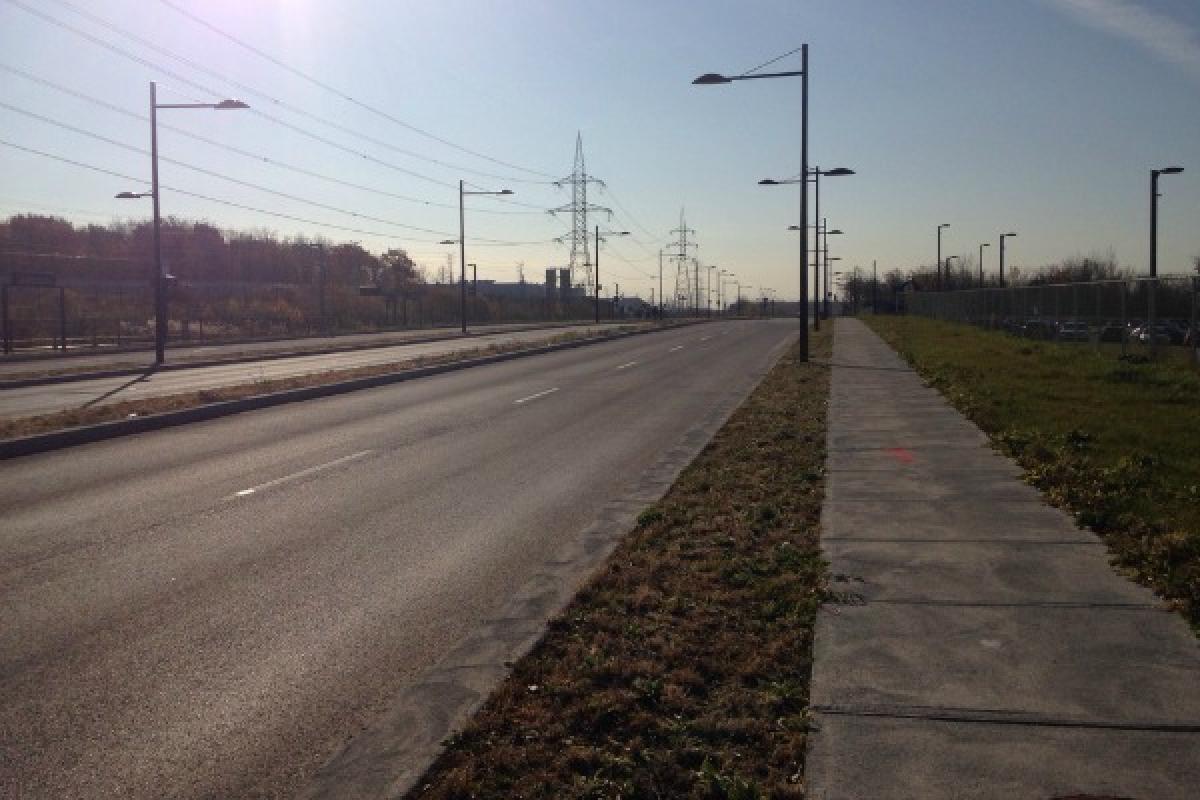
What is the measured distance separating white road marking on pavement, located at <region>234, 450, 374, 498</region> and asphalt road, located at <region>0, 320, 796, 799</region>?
0.06 meters

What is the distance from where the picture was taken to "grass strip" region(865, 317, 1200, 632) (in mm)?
7418

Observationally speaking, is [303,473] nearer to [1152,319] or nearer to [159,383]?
[159,383]

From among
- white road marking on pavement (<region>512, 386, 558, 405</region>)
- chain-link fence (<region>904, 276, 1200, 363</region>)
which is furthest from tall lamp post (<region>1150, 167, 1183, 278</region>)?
white road marking on pavement (<region>512, 386, 558, 405</region>)

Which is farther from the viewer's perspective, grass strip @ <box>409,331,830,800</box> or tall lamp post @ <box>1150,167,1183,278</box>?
tall lamp post @ <box>1150,167,1183,278</box>

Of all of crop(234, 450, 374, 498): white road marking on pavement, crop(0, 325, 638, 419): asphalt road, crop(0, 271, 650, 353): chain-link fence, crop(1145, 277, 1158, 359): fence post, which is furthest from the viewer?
crop(0, 271, 650, 353): chain-link fence

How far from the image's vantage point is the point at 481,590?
736 cm

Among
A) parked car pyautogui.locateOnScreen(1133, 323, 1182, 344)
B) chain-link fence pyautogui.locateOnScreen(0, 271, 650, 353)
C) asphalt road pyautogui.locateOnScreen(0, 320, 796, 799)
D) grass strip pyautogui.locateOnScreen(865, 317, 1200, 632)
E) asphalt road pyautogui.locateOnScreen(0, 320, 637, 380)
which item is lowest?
asphalt road pyautogui.locateOnScreen(0, 320, 796, 799)

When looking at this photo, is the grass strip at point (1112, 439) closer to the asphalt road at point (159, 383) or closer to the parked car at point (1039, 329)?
the parked car at point (1039, 329)

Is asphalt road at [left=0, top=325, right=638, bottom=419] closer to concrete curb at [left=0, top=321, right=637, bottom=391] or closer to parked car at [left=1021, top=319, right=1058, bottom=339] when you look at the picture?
concrete curb at [left=0, top=321, right=637, bottom=391]

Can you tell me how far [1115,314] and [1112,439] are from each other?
19.1m

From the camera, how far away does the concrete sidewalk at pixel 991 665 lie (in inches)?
165

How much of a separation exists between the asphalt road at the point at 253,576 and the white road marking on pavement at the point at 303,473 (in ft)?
0.21

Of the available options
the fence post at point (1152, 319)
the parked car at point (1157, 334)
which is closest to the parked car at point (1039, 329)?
the parked car at point (1157, 334)

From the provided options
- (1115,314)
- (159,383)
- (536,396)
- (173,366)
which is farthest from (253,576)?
(1115,314)
